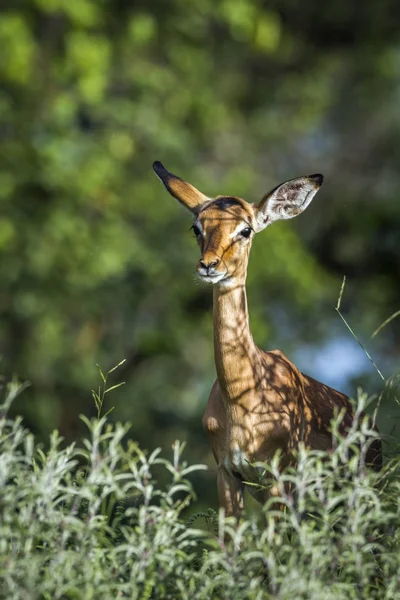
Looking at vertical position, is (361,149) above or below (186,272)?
above

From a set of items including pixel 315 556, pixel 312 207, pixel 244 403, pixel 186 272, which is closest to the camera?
pixel 315 556

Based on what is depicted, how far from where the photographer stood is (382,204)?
19.0 metres

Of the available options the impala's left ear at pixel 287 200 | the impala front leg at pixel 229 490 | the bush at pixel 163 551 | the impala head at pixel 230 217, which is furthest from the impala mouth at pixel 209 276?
the bush at pixel 163 551

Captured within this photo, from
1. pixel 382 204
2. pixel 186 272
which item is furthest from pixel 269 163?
pixel 186 272

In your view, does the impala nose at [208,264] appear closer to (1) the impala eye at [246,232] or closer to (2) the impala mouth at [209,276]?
(2) the impala mouth at [209,276]

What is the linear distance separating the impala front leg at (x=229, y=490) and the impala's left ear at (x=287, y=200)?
1.33 metres

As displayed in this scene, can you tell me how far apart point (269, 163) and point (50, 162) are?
34.5 ft

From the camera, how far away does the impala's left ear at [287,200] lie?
5.88 meters

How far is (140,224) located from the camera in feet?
57.1

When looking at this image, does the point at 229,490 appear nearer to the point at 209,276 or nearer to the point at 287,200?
the point at 209,276

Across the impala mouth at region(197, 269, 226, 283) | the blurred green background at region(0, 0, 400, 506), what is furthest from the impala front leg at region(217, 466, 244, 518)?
the blurred green background at region(0, 0, 400, 506)

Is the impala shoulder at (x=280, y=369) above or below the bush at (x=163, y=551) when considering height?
above

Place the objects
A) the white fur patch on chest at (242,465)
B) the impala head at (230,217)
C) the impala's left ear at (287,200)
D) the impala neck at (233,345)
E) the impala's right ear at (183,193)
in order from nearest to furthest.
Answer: the white fur patch on chest at (242,465)
the impala neck at (233,345)
the impala head at (230,217)
the impala's left ear at (287,200)
the impala's right ear at (183,193)

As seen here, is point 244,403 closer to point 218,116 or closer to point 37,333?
point 37,333
